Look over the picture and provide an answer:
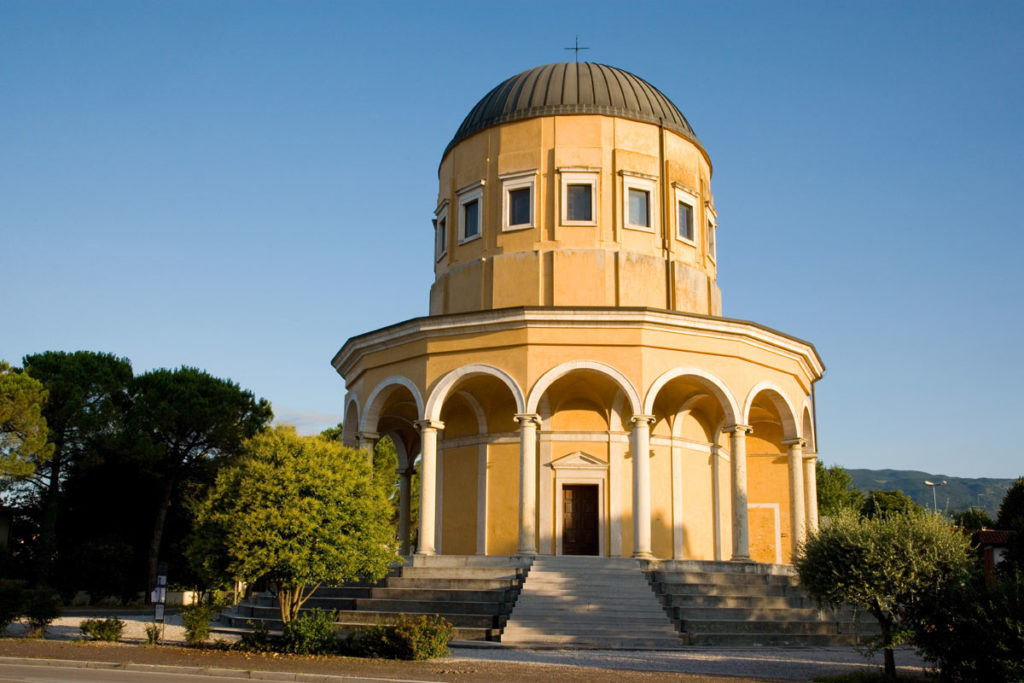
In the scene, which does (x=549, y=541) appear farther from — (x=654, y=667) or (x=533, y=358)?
(x=654, y=667)

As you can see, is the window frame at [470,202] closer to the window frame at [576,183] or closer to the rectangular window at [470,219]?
the rectangular window at [470,219]

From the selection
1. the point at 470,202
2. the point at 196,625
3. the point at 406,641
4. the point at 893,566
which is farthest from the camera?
the point at 470,202

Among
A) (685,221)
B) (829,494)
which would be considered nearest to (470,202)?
(685,221)

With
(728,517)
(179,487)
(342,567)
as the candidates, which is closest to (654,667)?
(342,567)

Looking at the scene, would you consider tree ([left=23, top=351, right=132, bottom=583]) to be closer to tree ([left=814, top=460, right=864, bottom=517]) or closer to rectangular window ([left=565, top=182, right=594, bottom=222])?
rectangular window ([left=565, top=182, right=594, bottom=222])

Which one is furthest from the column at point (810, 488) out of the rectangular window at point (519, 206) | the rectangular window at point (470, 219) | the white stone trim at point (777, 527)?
the rectangular window at point (470, 219)

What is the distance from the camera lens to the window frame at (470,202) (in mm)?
28234

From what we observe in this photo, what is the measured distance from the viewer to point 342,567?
17016 millimetres

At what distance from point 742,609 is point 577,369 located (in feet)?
21.8

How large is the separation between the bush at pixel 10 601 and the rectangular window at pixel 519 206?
15.2 m

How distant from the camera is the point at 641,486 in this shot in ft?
74.3

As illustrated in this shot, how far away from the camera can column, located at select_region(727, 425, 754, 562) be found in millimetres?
23094

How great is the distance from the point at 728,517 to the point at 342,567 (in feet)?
42.8

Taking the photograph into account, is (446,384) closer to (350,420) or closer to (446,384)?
(446,384)
